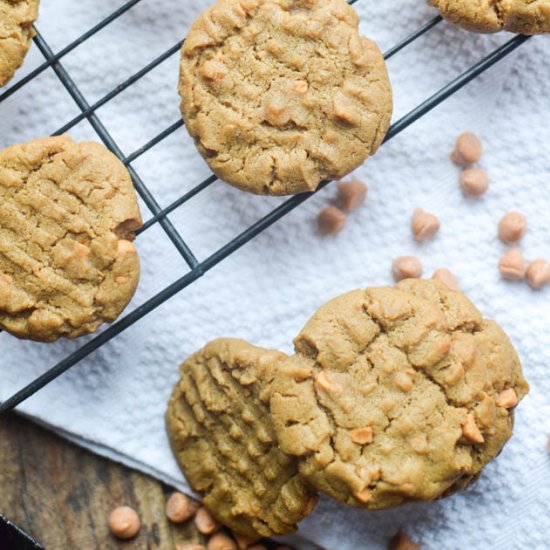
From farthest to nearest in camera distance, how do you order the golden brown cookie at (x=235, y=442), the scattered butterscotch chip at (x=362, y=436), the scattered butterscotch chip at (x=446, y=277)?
1. the scattered butterscotch chip at (x=446, y=277)
2. the golden brown cookie at (x=235, y=442)
3. the scattered butterscotch chip at (x=362, y=436)

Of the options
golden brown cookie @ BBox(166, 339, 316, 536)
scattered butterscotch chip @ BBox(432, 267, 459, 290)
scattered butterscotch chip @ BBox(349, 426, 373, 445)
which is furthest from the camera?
scattered butterscotch chip @ BBox(432, 267, 459, 290)

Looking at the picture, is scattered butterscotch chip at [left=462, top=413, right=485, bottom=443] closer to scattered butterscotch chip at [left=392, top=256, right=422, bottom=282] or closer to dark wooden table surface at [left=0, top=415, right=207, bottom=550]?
scattered butterscotch chip at [left=392, top=256, right=422, bottom=282]

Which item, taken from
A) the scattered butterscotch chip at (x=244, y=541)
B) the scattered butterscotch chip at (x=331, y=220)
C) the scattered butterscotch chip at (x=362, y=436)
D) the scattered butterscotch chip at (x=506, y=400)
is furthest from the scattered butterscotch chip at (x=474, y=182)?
the scattered butterscotch chip at (x=244, y=541)

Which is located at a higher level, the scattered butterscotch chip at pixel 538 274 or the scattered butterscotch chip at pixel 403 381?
the scattered butterscotch chip at pixel 403 381

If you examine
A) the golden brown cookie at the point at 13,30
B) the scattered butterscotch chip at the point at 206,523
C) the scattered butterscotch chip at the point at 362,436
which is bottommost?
the scattered butterscotch chip at the point at 206,523

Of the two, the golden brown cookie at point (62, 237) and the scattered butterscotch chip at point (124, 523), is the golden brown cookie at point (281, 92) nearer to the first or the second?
the golden brown cookie at point (62, 237)

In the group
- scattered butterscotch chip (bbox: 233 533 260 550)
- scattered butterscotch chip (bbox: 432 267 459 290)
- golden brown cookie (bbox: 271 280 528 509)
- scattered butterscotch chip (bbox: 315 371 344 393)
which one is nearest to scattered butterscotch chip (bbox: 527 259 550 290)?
scattered butterscotch chip (bbox: 432 267 459 290)
